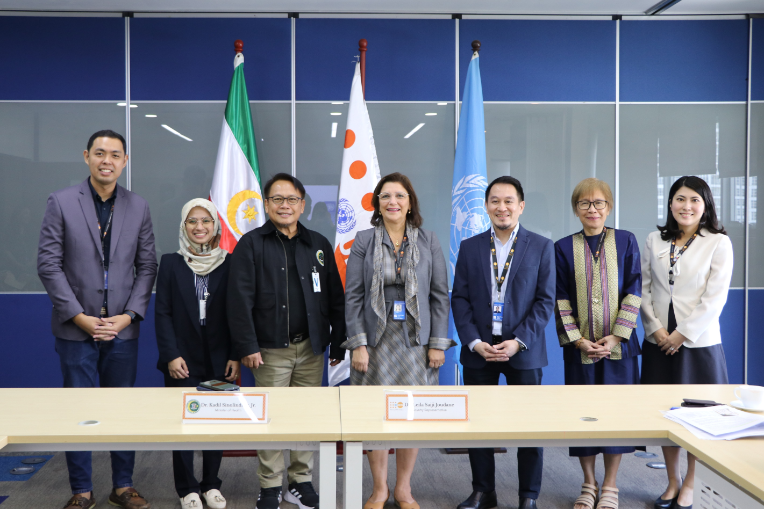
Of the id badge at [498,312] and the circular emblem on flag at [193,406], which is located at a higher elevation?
the id badge at [498,312]

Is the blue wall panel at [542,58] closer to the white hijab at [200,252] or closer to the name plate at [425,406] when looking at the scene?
the white hijab at [200,252]

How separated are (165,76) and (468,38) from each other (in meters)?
2.26

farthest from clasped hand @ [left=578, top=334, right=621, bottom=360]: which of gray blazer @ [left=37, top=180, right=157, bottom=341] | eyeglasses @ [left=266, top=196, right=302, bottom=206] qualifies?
gray blazer @ [left=37, top=180, right=157, bottom=341]

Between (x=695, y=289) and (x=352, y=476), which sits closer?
(x=352, y=476)

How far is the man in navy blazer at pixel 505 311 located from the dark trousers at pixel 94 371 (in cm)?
166

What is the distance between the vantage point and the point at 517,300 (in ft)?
9.34

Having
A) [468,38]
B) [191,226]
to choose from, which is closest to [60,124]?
[191,226]

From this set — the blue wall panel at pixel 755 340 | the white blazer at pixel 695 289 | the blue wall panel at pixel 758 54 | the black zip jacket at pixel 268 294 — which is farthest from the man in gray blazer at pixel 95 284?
the blue wall panel at pixel 758 54

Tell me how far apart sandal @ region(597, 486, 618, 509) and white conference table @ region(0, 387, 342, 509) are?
5.36ft

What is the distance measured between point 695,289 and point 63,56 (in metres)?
4.43

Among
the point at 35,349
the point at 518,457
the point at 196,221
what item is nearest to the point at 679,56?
the point at 518,457

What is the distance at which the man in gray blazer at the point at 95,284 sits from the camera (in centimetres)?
282

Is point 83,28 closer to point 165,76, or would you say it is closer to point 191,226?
point 165,76

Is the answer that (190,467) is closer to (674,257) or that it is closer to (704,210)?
(674,257)
